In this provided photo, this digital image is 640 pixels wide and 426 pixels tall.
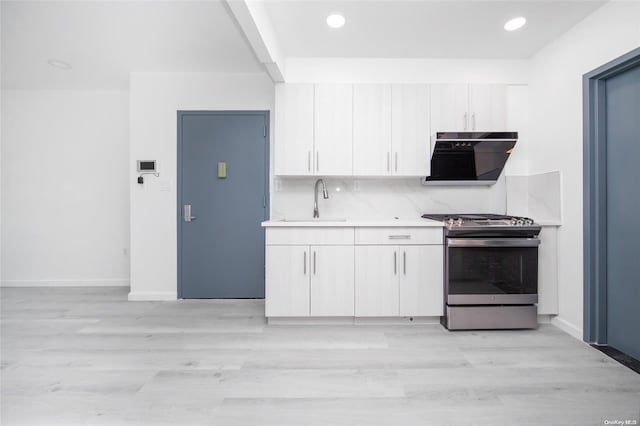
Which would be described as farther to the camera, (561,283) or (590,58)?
(561,283)

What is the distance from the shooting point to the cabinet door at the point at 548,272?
9.30 ft

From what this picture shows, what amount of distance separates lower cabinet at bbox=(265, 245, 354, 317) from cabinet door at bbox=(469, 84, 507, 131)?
5.82 ft

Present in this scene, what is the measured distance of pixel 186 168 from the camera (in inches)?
146

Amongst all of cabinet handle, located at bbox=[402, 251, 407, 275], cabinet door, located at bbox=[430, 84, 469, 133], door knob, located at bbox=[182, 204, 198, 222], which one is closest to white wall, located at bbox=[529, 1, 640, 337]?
cabinet door, located at bbox=[430, 84, 469, 133]

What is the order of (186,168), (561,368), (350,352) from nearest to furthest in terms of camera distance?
(561,368), (350,352), (186,168)

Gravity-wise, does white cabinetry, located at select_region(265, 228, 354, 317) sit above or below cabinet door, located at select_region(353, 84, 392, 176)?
below

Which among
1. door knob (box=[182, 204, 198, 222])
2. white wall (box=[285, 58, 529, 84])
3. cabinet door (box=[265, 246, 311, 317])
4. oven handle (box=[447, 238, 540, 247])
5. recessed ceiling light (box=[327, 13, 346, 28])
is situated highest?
recessed ceiling light (box=[327, 13, 346, 28])

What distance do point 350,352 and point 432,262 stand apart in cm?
106

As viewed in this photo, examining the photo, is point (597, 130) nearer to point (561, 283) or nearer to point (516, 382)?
point (561, 283)

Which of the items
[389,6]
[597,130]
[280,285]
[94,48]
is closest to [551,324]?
[597,130]

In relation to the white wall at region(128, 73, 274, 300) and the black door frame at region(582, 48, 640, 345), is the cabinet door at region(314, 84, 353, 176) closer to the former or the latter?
the white wall at region(128, 73, 274, 300)

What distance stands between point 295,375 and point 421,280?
1.37 meters

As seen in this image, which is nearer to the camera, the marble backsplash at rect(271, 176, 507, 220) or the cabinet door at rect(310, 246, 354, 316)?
the cabinet door at rect(310, 246, 354, 316)

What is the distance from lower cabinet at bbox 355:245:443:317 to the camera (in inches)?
112
